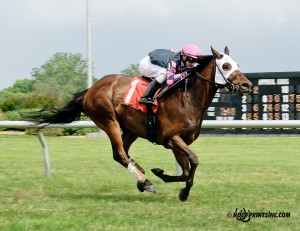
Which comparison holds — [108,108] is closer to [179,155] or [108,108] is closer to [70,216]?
[179,155]

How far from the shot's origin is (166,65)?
8.05 metres

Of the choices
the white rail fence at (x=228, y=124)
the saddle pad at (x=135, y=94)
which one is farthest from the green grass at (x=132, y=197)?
the saddle pad at (x=135, y=94)

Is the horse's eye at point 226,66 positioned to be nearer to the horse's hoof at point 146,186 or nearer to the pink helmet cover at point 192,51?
the pink helmet cover at point 192,51

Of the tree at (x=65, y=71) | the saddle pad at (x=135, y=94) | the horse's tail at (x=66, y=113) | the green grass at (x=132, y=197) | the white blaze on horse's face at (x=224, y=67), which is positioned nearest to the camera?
the green grass at (x=132, y=197)

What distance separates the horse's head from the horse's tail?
2.18 m

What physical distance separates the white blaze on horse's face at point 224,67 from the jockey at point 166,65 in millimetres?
329

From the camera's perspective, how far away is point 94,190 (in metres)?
8.40

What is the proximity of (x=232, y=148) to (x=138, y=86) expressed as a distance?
32.7 ft

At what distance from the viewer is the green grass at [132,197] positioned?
5.95 meters

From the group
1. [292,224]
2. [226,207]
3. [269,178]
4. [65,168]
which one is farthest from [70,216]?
[65,168]

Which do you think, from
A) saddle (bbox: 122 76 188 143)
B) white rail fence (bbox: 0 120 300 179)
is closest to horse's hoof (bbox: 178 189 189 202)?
saddle (bbox: 122 76 188 143)

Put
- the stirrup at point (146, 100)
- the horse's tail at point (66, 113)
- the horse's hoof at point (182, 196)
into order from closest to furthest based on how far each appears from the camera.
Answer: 1. the horse's hoof at point (182, 196)
2. the stirrup at point (146, 100)
3. the horse's tail at point (66, 113)

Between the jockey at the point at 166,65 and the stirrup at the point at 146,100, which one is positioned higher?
the jockey at the point at 166,65

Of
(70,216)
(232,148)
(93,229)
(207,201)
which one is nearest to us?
(93,229)
